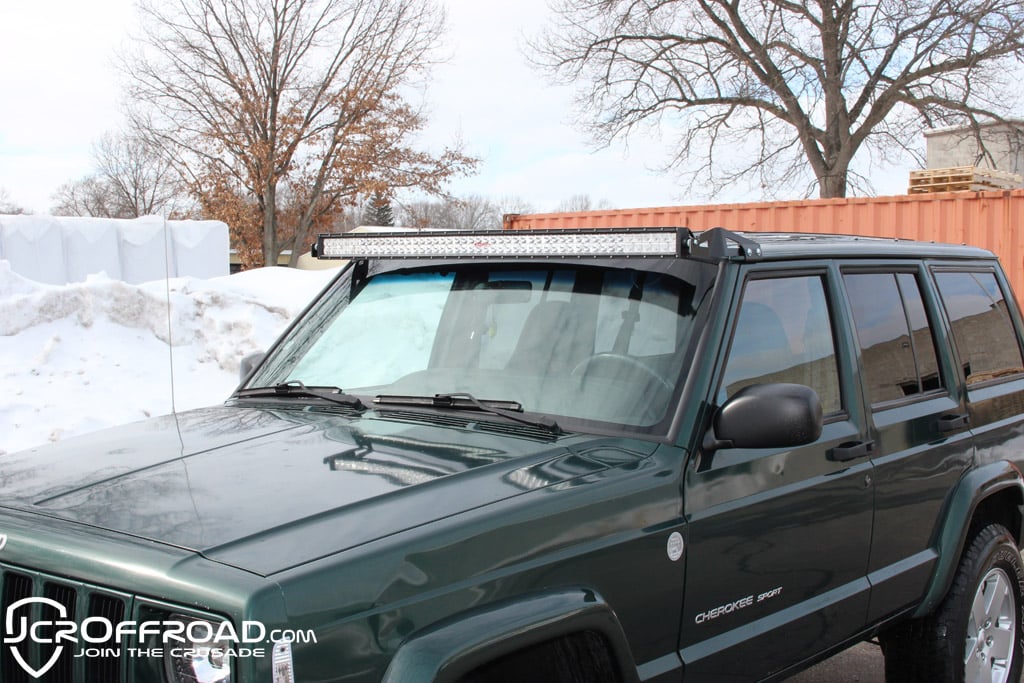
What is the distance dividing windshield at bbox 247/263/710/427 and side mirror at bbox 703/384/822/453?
8.6 inches

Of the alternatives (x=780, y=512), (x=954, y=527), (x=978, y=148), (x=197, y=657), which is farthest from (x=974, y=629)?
(x=978, y=148)

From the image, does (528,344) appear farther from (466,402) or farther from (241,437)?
(241,437)

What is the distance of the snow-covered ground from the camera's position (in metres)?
10.4

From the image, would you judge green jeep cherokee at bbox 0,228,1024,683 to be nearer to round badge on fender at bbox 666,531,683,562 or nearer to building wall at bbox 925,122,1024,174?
round badge on fender at bbox 666,531,683,562

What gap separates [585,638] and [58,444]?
185cm

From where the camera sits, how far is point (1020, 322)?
15.6 feet

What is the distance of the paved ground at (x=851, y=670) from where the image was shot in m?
4.74

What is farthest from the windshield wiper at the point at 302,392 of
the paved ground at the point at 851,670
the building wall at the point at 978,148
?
the building wall at the point at 978,148

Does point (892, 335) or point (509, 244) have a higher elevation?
point (509, 244)

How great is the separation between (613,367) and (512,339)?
42 cm

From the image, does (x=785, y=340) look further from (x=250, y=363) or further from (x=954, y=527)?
(x=250, y=363)

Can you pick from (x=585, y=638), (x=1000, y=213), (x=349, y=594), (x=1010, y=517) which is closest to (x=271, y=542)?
(x=349, y=594)
